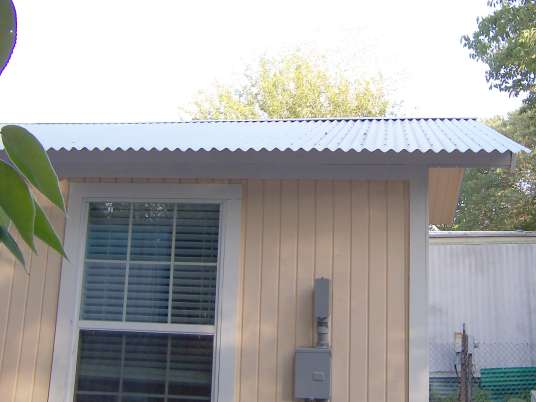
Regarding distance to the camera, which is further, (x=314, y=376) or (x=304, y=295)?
(x=304, y=295)

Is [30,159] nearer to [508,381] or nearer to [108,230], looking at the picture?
[108,230]

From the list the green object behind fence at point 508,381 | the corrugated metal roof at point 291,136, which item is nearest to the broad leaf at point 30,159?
the corrugated metal roof at point 291,136

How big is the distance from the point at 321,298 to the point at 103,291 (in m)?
1.45

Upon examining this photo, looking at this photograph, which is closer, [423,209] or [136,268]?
[423,209]

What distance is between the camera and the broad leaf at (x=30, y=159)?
23.0 inches

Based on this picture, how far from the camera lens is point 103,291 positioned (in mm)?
4094

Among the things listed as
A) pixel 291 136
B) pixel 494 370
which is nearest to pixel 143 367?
pixel 291 136

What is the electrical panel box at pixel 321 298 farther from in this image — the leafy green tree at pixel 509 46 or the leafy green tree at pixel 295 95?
the leafy green tree at pixel 295 95

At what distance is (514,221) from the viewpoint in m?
16.9

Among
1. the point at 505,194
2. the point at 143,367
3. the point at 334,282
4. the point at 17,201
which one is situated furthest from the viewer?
the point at 505,194

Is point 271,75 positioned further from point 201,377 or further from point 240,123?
point 201,377

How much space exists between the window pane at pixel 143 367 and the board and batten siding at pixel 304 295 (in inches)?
9.0

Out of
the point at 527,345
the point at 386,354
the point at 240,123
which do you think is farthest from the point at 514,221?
the point at 386,354

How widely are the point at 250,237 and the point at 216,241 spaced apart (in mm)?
233
